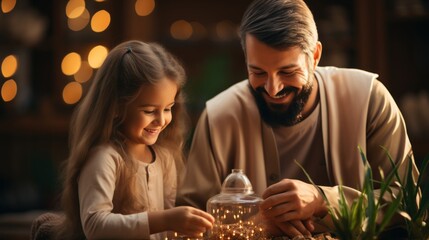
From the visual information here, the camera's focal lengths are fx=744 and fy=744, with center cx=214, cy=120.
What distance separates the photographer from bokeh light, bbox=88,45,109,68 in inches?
228

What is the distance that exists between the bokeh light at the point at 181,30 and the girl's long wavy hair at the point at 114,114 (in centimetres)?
354

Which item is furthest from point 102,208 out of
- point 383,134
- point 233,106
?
point 383,134

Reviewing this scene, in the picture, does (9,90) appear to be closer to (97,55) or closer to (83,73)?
(83,73)

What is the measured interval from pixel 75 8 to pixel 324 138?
393cm

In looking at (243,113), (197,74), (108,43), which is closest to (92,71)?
(108,43)

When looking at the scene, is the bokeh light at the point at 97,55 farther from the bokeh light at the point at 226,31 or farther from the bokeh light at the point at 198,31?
the bokeh light at the point at 226,31

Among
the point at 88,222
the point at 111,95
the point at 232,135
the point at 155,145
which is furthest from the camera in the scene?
the point at 232,135

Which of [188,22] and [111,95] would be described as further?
[188,22]

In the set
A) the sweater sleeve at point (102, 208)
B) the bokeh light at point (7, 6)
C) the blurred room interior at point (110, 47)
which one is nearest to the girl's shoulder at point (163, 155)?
the sweater sleeve at point (102, 208)

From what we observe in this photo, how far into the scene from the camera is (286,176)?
2.50 metres

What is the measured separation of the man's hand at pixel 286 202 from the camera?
1.96 metres

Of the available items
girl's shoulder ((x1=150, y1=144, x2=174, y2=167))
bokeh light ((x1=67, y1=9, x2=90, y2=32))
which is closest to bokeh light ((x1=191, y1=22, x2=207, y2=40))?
bokeh light ((x1=67, y1=9, x2=90, y2=32))

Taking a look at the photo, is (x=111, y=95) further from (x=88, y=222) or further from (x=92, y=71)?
(x=92, y=71)

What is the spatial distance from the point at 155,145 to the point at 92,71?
3.69 meters
